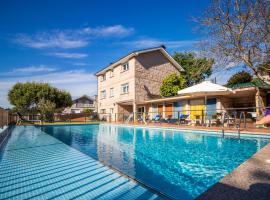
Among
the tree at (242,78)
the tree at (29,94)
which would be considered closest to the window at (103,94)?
the tree at (29,94)

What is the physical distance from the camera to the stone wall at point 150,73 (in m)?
23.0

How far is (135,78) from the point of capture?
22.5 meters

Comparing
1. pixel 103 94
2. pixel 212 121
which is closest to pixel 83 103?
pixel 103 94

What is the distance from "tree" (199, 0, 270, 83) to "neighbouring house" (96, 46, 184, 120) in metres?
10.9

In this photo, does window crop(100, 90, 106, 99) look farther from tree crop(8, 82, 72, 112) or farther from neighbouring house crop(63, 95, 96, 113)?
neighbouring house crop(63, 95, 96, 113)

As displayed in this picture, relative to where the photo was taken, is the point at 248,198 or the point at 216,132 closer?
the point at 248,198

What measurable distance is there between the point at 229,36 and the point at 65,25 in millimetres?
13046

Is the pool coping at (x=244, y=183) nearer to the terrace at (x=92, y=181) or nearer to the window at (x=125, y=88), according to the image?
the terrace at (x=92, y=181)

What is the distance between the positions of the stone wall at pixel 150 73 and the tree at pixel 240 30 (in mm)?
10834

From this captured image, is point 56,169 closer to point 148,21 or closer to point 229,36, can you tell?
point 229,36

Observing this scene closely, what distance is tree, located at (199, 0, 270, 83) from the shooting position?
35.5ft

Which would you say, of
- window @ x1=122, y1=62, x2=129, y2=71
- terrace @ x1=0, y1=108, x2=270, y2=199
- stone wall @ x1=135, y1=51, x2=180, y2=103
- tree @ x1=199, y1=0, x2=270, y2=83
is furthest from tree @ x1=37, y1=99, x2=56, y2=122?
tree @ x1=199, y1=0, x2=270, y2=83

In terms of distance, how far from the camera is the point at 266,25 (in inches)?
412

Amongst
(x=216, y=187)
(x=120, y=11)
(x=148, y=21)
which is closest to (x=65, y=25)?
(x=120, y=11)
